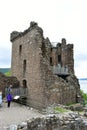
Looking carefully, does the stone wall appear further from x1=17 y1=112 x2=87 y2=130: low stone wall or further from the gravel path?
x1=17 y1=112 x2=87 y2=130: low stone wall

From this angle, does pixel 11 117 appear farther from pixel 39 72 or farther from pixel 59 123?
pixel 39 72

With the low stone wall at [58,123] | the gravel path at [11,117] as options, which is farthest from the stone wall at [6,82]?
the low stone wall at [58,123]

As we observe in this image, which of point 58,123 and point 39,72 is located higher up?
point 39,72

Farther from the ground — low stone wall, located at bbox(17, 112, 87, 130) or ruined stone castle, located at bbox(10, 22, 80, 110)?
ruined stone castle, located at bbox(10, 22, 80, 110)

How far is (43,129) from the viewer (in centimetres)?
1869

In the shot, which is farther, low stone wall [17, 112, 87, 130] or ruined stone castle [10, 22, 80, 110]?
ruined stone castle [10, 22, 80, 110]

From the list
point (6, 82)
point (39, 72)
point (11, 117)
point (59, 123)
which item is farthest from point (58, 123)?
point (6, 82)

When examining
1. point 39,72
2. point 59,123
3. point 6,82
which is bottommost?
point 59,123

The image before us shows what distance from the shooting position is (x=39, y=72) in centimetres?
3141

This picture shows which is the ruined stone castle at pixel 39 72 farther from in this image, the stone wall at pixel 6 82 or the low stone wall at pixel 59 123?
the low stone wall at pixel 59 123

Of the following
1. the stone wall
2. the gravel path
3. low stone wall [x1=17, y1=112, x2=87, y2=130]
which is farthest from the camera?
the stone wall

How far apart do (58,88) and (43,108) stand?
255cm

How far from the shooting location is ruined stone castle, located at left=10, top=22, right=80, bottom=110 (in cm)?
3092

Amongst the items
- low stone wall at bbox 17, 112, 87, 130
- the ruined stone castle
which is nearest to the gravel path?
low stone wall at bbox 17, 112, 87, 130
